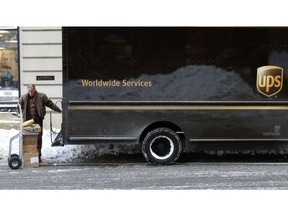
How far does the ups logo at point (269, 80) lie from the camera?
9.66 m

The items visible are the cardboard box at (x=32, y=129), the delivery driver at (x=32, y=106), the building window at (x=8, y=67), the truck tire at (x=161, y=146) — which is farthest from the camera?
the building window at (x=8, y=67)

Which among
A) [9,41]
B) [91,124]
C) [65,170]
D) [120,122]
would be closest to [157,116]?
[120,122]

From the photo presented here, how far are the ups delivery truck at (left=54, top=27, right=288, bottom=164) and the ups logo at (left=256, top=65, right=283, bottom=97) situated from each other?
0.07 feet

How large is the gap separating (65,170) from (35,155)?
843 mm

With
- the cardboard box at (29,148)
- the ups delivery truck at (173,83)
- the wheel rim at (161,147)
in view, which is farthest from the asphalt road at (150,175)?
the ups delivery truck at (173,83)

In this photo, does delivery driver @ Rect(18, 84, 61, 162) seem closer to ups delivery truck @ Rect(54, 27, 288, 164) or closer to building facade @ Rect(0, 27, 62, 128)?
ups delivery truck @ Rect(54, 27, 288, 164)

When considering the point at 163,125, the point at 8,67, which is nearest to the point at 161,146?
the point at 163,125

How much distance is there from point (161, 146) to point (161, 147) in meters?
0.03

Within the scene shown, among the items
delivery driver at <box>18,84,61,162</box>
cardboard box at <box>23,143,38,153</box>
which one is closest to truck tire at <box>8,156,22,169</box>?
cardboard box at <box>23,143,38,153</box>

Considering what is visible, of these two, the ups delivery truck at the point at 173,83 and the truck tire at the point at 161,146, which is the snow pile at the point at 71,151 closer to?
the ups delivery truck at the point at 173,83

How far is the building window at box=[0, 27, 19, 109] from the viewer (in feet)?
46.4

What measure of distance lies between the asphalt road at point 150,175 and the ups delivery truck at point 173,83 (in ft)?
1.93

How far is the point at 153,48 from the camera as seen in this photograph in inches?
380

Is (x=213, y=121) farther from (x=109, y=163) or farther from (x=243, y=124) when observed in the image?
(x=109, y=163)
